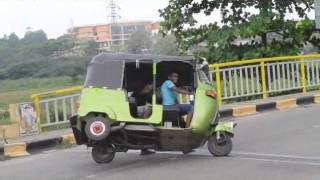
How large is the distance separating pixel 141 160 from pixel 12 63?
789 inches

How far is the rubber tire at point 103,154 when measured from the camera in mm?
7648

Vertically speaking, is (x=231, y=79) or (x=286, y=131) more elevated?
(x=231, y=79)

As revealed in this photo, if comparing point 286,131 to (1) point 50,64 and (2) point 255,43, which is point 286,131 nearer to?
(2) point 255,43

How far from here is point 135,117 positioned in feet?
24.6

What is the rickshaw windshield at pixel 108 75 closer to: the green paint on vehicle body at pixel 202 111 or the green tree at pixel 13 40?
the green paint on vehicle body at pixel 202 111

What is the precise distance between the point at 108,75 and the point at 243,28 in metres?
8.49

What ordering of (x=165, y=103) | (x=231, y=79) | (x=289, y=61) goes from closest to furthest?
(x=165, y=103)
(x=231, y=79)
(x=289, y=61)

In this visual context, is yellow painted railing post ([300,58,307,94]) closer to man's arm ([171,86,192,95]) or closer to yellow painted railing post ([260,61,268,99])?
yellow painted railing post ([260,61,268,99])

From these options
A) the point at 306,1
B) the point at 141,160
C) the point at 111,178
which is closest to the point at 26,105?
the point at 141,160

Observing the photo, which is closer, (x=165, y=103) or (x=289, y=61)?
(x=165, y=103)

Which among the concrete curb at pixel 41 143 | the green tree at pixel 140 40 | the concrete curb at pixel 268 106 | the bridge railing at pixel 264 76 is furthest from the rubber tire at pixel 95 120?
the green tree at pixel 140 40

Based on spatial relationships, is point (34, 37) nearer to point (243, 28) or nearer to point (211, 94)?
point (243, 28)

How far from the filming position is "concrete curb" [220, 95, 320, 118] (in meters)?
12.3

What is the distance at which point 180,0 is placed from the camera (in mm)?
16656
